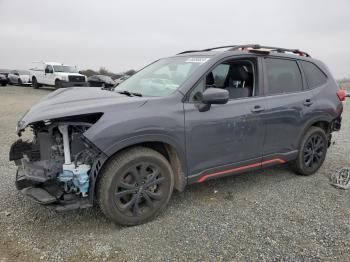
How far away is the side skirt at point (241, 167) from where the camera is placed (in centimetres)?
373

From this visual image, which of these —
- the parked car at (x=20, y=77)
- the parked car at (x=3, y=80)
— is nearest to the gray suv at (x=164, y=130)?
the parked car at (x=20, y=77)

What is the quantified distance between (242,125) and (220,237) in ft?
4.40

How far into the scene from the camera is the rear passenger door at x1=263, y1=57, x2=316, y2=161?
422cm

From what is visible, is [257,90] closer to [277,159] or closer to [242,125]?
[242,125]

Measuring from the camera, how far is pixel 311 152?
4934 millimetres

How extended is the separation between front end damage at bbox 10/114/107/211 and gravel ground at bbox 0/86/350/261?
415mm

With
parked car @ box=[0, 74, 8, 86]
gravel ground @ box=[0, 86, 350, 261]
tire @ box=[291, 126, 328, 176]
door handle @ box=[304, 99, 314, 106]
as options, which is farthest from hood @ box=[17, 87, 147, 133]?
parked car @ box=[0, 74, 8, 86]

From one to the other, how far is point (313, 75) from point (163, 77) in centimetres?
241

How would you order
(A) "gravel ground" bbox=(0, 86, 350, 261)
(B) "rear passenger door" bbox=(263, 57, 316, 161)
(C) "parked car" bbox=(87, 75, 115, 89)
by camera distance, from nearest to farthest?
1. (A) "gravel ground" bbox=(0, 86, 350, 261)
2. (B) "rear passenger door" bbox=(263, 57, 316, 161)
3. (C) "parked car" bbox=(87, 75, 115, 89)

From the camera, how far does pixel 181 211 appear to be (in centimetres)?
375

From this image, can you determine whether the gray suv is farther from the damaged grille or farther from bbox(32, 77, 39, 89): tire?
bbox(32, 77, 39, 89): tire

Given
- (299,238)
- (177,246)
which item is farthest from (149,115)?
(299,238)

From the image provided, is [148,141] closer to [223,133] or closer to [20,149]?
[223,133]

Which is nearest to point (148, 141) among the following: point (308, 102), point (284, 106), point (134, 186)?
point (134, 186)
